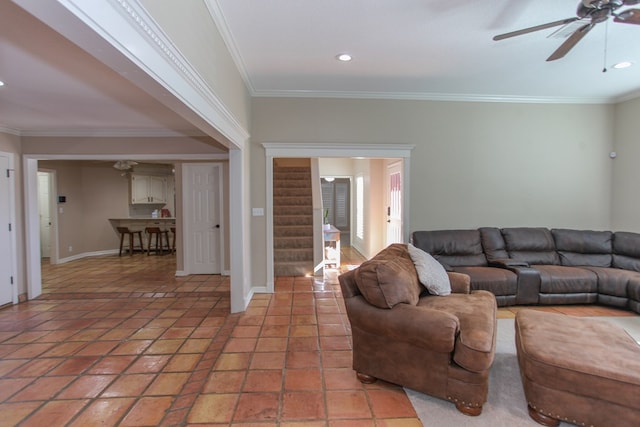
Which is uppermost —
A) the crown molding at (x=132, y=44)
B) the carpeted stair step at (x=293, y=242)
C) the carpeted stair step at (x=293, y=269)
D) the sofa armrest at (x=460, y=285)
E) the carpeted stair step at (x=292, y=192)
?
the crown molding at (x=132, y=44)

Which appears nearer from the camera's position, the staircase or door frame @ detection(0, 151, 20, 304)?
door frame @ detection(0, 151, 20, 304)

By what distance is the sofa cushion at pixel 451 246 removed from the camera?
4250 millimetres

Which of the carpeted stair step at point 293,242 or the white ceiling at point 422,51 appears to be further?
the carpeted stair step at point 293,242

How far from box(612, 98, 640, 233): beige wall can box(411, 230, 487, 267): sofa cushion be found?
87.4 inches

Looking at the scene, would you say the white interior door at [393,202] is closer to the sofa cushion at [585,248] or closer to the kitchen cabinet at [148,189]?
the sofa cushion at [585,248]

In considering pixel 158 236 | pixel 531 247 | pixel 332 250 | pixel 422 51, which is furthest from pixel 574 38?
pixel 158 236

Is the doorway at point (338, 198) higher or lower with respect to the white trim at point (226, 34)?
lower

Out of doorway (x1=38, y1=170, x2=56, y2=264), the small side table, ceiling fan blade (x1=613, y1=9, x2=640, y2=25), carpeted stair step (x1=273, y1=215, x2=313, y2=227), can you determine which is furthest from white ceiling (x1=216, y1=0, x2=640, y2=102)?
doorway (x1=38, y1=170, x2=56, y2=264)

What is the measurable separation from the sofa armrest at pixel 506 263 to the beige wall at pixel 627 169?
1.84 m

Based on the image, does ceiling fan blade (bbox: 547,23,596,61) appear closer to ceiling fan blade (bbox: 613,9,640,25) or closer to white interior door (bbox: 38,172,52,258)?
ceiling fan blade (bbox: 613,9,640,25)

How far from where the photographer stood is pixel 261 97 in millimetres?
4449

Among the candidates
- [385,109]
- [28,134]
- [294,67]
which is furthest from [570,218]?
[28,134]

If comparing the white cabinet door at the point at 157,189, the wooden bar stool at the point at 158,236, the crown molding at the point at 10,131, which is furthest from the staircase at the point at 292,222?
the crown molding at the point at 10,131

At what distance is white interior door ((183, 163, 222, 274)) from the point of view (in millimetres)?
5645
